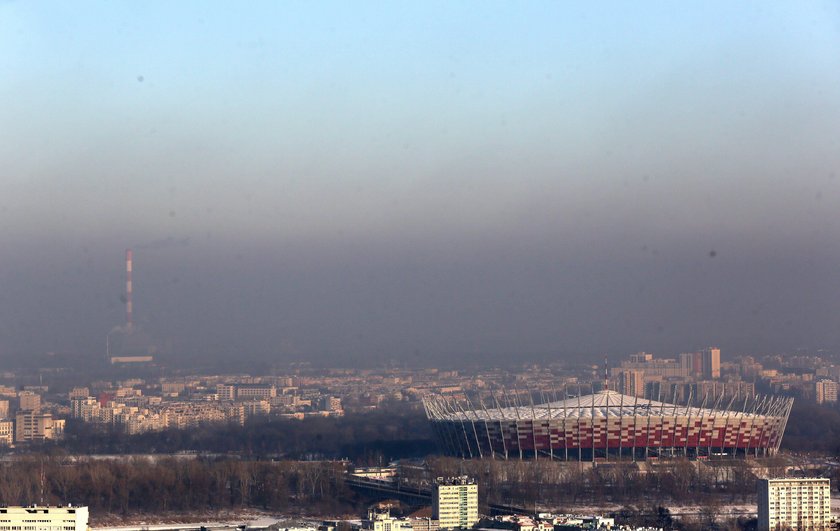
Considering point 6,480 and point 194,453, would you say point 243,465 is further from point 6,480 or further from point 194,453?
point 194,453

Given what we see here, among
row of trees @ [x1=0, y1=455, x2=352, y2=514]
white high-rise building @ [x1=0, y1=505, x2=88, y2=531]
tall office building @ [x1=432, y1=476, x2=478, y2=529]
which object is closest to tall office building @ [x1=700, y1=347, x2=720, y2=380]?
row of trees @ [x1=0, y1=455, x2=352, y2=514]

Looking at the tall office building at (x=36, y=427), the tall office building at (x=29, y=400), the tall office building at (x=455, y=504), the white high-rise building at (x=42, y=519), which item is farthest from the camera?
the tall office building at (x=29, y=400)

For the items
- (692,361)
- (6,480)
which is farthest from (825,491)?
(692,361)

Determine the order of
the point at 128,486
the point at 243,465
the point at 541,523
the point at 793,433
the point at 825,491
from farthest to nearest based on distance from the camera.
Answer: the point at 793,433
the point at 243,465
the point at 128,486
the point at 825,491
the point at 541,523

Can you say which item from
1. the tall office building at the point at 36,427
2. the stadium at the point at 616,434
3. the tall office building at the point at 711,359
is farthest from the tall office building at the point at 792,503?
the tall office building at the point at 711,359

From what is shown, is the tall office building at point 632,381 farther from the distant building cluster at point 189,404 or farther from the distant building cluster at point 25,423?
the distant building cluster at point 25,423
